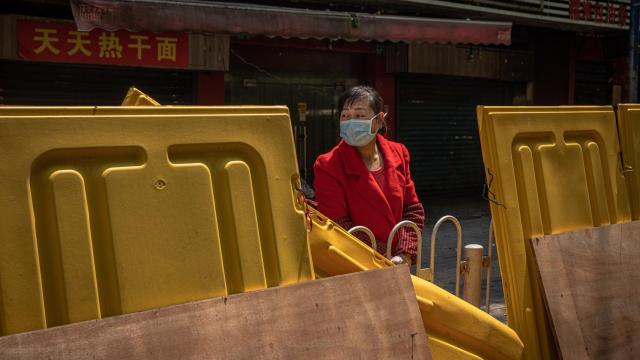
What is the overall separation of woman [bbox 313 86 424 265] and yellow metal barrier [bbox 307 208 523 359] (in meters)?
0.77

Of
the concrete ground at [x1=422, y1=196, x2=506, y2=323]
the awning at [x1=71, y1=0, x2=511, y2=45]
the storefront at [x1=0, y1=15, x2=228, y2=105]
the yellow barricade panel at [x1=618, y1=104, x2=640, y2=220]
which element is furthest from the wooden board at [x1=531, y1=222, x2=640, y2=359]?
the storefront at [x1=0, y1=15, x2=228, y2=105]

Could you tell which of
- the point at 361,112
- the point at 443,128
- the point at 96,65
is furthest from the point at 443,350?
the point at 443,128

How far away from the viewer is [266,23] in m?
Answer: 8.52

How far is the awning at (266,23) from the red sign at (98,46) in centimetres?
170

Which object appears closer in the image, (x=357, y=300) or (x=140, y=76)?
(x=357, y=300)

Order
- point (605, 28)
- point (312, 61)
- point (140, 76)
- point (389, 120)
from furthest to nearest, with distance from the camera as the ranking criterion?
point (605, 28) < point (389, 120) < point (312, 61) < point (140, 76)

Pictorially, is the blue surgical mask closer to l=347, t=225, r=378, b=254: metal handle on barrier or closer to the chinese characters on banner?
l=347, t=225, r=378, b=254: metal handle on barrier

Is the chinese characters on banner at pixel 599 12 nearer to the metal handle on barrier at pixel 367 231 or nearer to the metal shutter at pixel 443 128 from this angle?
the metal shutter at pixel 443 128

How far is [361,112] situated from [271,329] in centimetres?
184

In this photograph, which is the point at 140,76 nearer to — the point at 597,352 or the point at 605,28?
the point at 597,352

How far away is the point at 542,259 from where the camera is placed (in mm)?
2803

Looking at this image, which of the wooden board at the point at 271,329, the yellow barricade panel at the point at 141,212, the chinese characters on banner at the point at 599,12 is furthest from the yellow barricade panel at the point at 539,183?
the chinese characters on banner at the point at 599,12

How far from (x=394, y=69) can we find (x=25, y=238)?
11122 mm

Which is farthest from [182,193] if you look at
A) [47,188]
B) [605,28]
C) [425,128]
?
[605,28]
